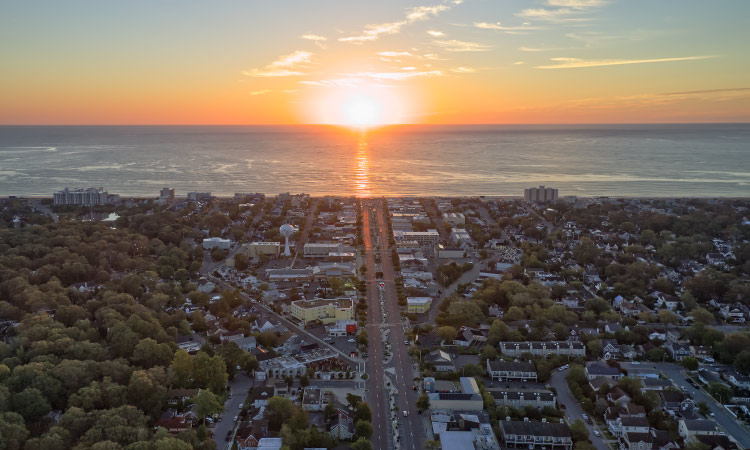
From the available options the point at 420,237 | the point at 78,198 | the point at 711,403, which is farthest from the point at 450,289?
the point at 78,198

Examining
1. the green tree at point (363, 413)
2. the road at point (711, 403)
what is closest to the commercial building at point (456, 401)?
the green tree at point (363, 413)

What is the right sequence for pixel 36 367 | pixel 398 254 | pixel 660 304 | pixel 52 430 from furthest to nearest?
pixel 398 254, pixel 660 304, pixel 36 367, pixel 52 430

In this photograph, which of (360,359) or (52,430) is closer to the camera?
(52,430)

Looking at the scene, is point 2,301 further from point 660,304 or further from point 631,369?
point 660,304

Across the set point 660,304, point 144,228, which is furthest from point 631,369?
point 144,228

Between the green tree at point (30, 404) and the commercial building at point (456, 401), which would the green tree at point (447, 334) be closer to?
the commercial building at point (456, 401)

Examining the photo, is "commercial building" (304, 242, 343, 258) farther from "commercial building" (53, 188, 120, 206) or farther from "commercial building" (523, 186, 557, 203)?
"commercial building" (53, 188, 120, 206)
